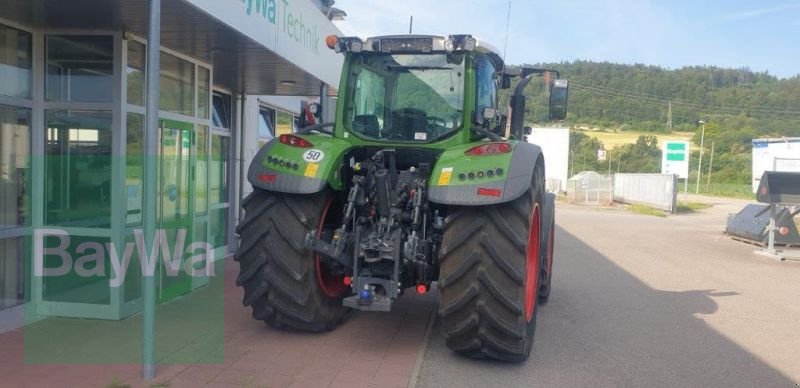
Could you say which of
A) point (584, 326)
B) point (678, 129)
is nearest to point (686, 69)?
point (678, 129)

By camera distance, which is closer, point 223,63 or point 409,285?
point 409,285

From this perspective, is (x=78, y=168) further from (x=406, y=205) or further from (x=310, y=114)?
(x=406, y=205)

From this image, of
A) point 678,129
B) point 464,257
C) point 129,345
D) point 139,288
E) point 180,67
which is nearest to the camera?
point 464,257

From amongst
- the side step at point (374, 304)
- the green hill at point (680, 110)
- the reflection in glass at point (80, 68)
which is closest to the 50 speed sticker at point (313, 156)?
the side step at point (374, 304)

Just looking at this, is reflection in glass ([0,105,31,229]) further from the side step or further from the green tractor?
the side step

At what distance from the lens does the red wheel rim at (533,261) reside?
20.5 feet

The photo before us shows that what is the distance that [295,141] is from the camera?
6176 millimetres

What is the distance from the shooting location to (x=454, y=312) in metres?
5.36

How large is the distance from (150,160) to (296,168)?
141 centimetres

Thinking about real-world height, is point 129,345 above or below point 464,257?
below

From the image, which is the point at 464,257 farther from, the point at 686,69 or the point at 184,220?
the point at 686,69

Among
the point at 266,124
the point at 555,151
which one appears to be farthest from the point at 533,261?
the point at 555,151

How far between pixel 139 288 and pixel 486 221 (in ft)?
12.4

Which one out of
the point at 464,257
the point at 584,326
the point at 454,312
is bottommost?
the point at 584,326
